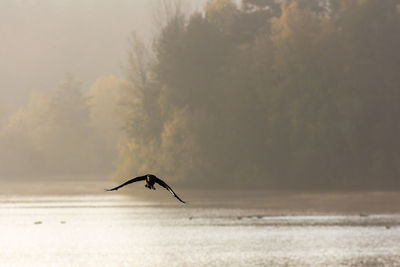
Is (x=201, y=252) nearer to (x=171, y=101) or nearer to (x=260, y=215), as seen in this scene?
(x=260, y=215)

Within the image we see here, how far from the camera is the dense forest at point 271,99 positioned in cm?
9488

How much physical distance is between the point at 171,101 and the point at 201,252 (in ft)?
175

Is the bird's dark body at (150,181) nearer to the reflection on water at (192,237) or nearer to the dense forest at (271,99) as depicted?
the reflection on water at (192,237)

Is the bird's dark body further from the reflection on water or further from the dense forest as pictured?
the dense forest

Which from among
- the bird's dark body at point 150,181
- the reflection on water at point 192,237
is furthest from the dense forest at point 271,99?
the bird's dark body at point 150,181

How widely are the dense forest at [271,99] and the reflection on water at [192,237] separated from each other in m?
→ 16.5

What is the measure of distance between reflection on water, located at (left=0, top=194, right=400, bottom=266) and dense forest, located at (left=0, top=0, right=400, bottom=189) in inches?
650

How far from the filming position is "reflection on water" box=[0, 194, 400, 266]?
50656 millimetres

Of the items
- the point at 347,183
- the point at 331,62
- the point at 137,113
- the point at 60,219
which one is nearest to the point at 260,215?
the point at 60,219

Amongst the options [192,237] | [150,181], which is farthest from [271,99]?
[150,181]

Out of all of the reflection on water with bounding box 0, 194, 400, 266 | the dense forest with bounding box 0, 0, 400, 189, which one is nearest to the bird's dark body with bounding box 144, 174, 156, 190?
the reflection on water with bounding box 0, 194, 400, 266

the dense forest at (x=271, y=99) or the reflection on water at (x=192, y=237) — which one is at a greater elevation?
the dense forest at (x=271, y=99)

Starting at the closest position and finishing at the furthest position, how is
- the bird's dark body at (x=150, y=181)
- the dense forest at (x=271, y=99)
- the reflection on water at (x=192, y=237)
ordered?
the bird's dark body at (x=150, y=181) < the reflection on water at (x=192, y=237) < the dense forest at (x=271, y=99)

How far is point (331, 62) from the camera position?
9862 centimetres
